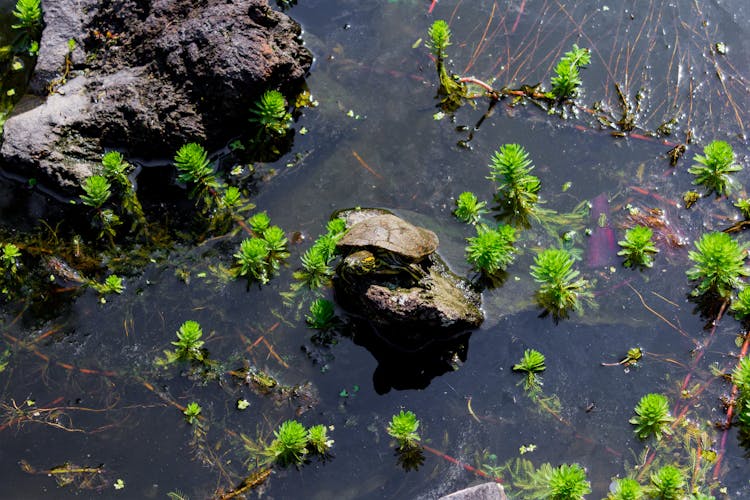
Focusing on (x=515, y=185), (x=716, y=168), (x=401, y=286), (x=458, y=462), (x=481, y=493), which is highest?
(x=716, y=168)

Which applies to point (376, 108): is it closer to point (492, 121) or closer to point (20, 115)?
point (492, 121)

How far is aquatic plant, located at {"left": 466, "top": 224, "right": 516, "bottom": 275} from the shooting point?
7.32 metres

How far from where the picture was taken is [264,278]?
7758mm

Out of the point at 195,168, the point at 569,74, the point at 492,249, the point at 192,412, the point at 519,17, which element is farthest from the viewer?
the point at 519,17

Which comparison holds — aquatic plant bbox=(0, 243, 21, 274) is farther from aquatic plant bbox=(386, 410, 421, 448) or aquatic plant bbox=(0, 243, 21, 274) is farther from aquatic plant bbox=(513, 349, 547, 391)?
aquatic plant bbox=(513, 349, 547, 391)

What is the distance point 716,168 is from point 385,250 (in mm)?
3950

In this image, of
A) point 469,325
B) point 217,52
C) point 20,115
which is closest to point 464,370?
point 469,325

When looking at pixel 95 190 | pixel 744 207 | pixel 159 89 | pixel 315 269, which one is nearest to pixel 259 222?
pixel 315 269

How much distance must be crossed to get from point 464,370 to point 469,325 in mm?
458

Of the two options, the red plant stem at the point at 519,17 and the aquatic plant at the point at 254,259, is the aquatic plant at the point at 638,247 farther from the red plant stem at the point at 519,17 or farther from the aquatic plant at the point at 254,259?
the aquatic plant at the point at 254,259

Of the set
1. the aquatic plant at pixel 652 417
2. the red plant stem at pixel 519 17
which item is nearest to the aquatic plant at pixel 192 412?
the aquatic plant at pixel 652 417

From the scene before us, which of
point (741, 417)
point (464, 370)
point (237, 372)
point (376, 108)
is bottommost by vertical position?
point (237, 372)

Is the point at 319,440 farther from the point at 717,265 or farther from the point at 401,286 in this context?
the point at 717,265

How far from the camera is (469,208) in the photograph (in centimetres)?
783
